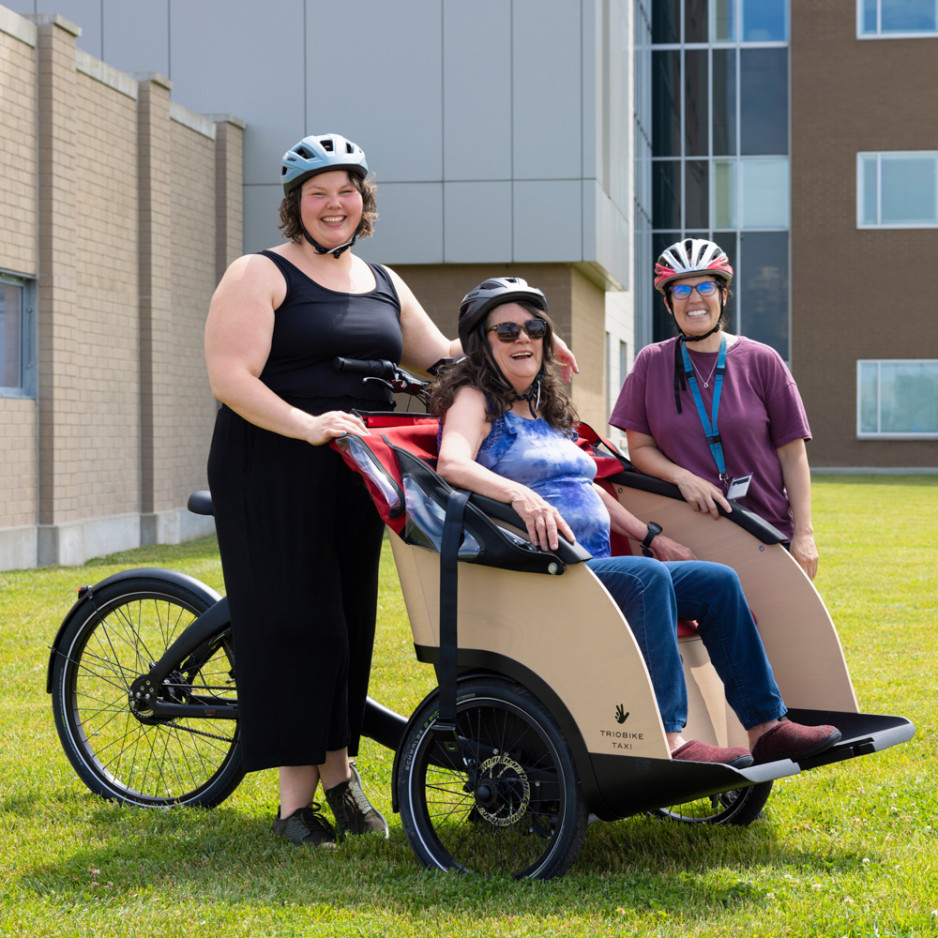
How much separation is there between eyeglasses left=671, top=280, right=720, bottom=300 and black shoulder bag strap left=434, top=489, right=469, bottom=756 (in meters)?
1.36

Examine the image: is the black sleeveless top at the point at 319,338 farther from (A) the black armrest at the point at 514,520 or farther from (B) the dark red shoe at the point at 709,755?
(B) the dark red shoe at the point at 709,755

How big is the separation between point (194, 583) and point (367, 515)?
85 cm

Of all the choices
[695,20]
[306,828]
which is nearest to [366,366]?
[306,828]

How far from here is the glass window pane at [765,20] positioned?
108ft

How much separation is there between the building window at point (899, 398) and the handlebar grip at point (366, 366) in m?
29.8

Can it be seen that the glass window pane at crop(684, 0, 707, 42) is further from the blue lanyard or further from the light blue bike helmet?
the light blue bike helmet

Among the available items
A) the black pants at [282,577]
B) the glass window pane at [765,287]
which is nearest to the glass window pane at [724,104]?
the glass window pane at [765,287]

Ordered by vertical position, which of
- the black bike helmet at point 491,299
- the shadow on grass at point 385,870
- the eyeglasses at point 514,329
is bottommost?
the shadow on grass at point 385,870

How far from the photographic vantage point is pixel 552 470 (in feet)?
13.6

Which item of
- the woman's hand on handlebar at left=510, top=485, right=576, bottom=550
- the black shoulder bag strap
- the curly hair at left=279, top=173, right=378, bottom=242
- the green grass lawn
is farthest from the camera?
the curly hair at left=279, top=173, right=378, bottom=242

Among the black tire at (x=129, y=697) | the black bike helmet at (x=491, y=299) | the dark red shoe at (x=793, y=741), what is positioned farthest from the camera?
the black tire at (x=129, y=697)

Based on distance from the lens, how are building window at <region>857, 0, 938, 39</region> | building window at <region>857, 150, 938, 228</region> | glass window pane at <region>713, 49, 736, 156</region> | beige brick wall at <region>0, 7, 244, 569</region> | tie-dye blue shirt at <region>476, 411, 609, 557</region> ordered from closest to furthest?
tie-dye blue shirt at <region>476, 411, 609, 557</region> → beige brick wall at <region>0, 7, 244, 569</region> → building window at <region>857, 0, 938, 39</region> → building window at <region>857, 150, 938, 228</region> → glass window pane at <region>713, 49, 736, 156</region>

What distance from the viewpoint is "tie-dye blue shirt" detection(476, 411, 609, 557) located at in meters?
4.11

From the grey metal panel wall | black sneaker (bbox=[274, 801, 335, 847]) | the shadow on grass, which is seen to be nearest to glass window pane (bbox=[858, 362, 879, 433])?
the grey metal panel wall
